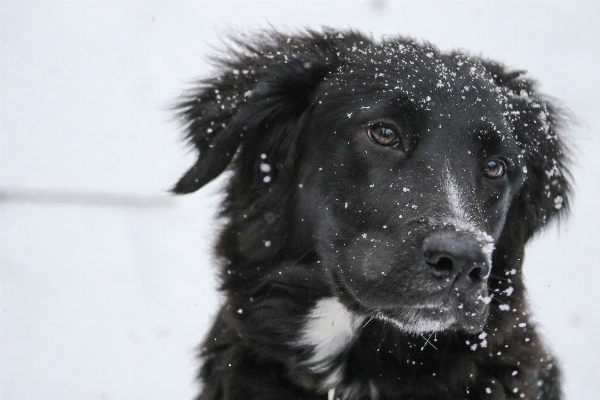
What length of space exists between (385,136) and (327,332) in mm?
973

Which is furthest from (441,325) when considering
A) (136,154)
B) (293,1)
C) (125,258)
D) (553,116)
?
(293,1)

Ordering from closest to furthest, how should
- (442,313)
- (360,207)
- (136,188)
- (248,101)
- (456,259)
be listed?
(456,259) < (442,313) < (360,207) < (248,101) < (136,188)

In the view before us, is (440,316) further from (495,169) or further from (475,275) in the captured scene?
(495,169)

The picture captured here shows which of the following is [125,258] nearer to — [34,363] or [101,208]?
[101,208]

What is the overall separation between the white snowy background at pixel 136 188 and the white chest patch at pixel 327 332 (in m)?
0.66

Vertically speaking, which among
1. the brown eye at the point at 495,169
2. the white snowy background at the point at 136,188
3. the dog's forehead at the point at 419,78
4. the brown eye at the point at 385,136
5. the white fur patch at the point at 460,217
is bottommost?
the white snowy background at the point at 136,188

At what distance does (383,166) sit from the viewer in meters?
2.95

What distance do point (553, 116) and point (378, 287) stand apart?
1746mm

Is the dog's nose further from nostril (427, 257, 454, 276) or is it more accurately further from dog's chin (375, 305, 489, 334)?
dog's chin (375, 305, 489, 334)

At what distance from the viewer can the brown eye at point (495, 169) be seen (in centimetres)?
313

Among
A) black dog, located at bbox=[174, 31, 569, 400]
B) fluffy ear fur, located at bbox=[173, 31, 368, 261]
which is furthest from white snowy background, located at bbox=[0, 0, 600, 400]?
black dog, located at bbox=[174, 31, 569, 400]

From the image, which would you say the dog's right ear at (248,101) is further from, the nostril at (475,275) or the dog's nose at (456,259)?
the nostril at (475,275)

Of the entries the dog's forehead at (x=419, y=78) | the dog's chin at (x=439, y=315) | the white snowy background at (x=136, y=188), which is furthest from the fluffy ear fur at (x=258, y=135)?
the dog's chin at (x=439, y=315)

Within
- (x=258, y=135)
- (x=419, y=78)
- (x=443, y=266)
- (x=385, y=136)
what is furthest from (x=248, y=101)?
(x=443, y=266)
